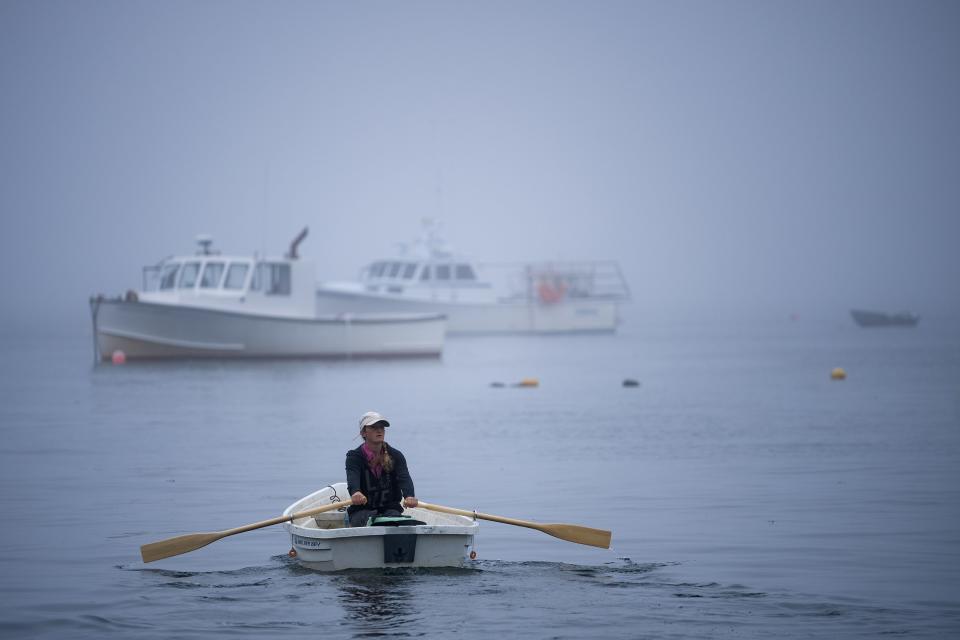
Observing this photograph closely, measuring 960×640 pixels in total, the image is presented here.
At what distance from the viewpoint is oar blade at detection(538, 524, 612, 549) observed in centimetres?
1463

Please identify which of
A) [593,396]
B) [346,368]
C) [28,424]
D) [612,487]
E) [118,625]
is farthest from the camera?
[346,368]

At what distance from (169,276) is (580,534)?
1451 inches

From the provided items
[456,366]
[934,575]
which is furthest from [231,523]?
[456,366]

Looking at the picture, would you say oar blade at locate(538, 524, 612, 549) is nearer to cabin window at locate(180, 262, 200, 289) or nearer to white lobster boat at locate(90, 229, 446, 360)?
white lobster boat at locate(90, 229, 446, 360)

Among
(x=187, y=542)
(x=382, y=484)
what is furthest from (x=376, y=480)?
(x=187, y=542)

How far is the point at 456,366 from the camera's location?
54.0m

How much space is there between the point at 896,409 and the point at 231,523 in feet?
67.8

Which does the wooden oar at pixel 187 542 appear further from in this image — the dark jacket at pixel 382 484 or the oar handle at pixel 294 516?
the dark jacket at pixel 382 484

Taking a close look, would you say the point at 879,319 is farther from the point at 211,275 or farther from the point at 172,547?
the point at 172,547

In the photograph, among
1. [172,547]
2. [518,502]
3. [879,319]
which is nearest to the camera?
[172,547]

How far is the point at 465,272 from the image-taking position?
7612 centimetres

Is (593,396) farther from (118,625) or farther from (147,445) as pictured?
(118,625)

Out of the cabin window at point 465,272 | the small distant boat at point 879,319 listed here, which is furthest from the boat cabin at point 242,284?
the small distant boat at point 879,319

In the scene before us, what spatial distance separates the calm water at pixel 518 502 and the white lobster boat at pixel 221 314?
3.84 meters
